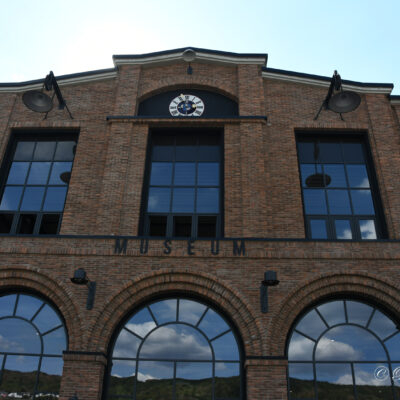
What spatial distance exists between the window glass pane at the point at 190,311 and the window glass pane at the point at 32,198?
5710mm

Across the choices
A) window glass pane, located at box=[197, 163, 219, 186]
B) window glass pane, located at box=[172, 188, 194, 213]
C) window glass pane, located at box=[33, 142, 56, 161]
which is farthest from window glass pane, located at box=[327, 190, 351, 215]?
window glass pane, located at box=[33, 142, 56, 161]

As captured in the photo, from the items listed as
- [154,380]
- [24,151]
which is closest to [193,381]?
[154,380]

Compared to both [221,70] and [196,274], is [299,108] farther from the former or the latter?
[196,274]

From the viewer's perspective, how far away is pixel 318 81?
14.7m

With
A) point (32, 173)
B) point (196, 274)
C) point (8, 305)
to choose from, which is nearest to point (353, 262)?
point (196, 274)

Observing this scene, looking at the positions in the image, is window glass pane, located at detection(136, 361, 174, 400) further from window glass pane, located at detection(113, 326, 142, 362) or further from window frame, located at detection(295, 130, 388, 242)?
window frame, located at detection(295, 130, 388, 242)

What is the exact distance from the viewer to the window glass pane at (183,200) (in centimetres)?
1307

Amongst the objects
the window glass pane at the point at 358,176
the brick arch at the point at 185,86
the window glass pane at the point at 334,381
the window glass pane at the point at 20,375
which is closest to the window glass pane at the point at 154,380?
the window glass pane at the point at 20,375

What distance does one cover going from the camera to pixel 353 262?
36.9ft

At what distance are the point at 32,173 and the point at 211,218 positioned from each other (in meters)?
6.22

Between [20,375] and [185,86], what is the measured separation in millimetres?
10423

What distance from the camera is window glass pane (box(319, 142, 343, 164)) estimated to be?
14.0m

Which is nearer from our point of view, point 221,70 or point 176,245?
point 176,245

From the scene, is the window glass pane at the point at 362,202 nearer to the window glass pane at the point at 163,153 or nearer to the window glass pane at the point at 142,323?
the window glass pane at the point at 163,153
